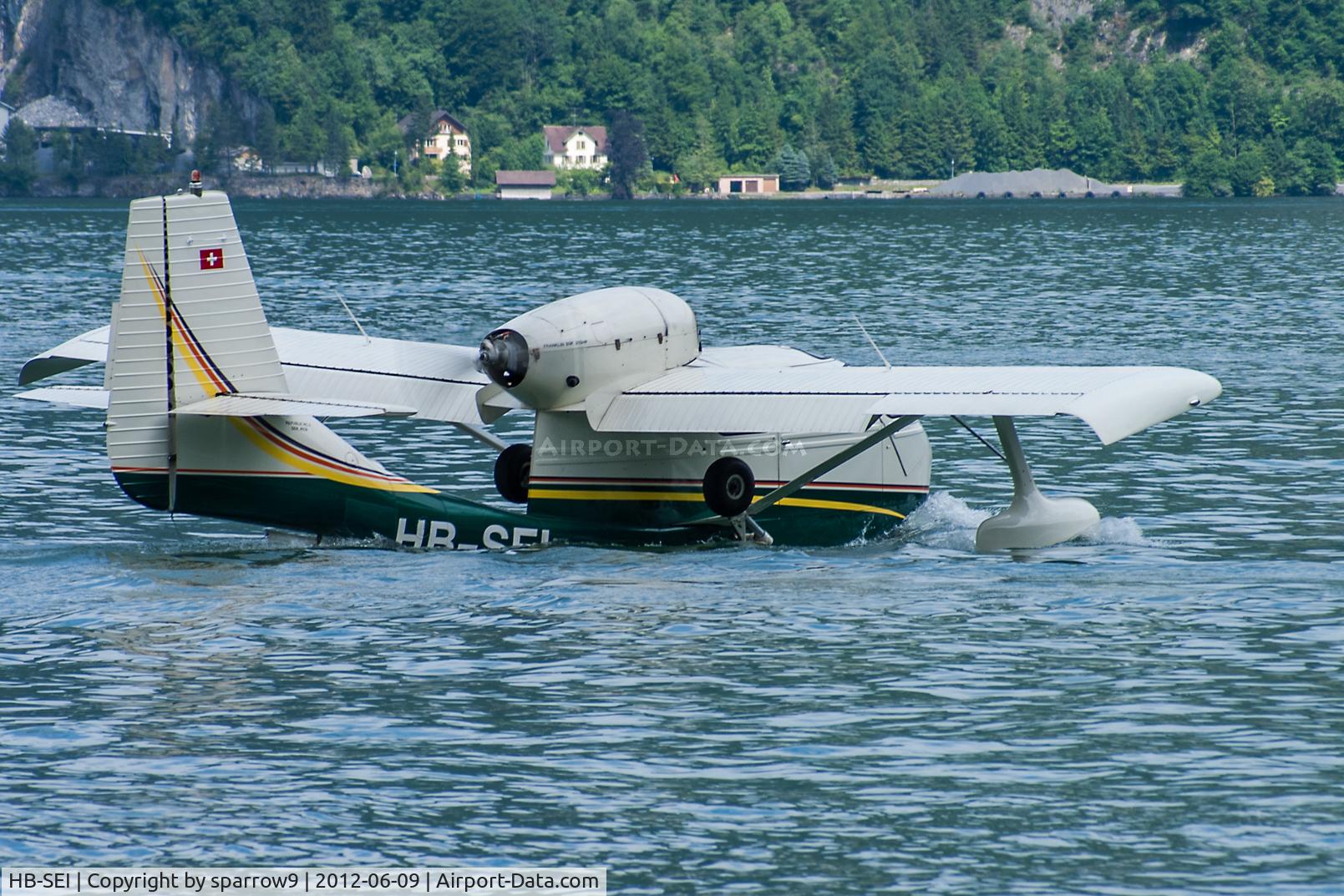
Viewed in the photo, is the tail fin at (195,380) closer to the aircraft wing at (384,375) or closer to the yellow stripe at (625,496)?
the aircraft wing at (384,375)

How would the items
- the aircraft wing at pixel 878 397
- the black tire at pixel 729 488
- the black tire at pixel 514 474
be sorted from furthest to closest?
the black tire at pixel 514 474 < the black tire at pixel 729 488 < the aircraft wing at pixel 878 397

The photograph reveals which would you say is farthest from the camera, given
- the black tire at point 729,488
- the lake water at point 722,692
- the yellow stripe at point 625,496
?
the yellow stripe at point 625,496

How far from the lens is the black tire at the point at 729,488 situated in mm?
21453

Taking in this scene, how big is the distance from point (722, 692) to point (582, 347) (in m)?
5.99

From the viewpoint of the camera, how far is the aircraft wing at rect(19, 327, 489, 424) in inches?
890

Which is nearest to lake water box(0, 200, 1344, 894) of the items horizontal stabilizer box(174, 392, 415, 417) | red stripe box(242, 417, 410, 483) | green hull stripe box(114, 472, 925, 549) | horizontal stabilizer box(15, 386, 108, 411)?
green hull stripe box(114, 472, 925, 549)

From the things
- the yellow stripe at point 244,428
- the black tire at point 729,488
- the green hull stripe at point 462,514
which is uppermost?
the yellow stripe at point 244,428

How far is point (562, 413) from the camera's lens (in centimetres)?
2147

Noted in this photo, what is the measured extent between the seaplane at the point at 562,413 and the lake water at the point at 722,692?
1.94ft

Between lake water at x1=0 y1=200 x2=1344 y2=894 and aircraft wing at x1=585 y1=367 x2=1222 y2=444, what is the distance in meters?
1.64

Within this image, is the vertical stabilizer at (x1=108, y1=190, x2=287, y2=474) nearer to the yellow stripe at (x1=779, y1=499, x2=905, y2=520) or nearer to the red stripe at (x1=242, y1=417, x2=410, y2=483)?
the red stripe at (x1=242, y1=417, x2=410, y2=483)

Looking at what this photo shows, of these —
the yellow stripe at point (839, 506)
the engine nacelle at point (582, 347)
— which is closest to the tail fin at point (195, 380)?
the engine nacelle at point (582, 347)

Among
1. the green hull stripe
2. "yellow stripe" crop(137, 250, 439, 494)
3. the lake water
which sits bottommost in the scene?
the lake water

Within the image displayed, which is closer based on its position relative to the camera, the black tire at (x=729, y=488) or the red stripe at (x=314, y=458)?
the red stripe at (x=314, y=458)
